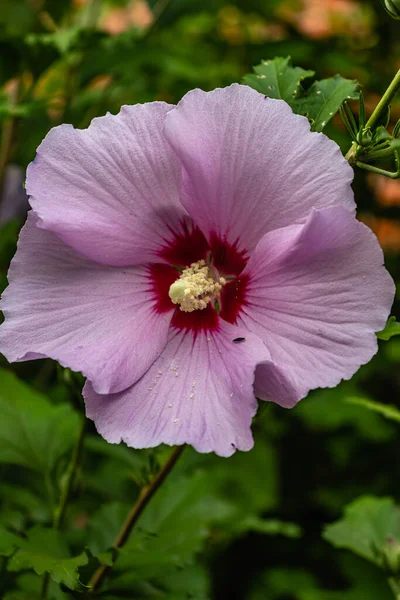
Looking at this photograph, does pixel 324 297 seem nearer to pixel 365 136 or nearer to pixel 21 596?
pixel 365 136

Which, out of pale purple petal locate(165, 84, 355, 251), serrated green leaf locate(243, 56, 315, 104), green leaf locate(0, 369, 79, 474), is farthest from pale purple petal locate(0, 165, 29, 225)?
pale purple petal locate(165, 84, 355, 251)

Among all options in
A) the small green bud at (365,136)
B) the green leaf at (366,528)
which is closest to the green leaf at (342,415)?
the green leaf at (366,528)

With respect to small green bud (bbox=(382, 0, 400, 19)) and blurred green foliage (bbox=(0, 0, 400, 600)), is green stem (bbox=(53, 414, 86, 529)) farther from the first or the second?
small green bud (bbox=(382, 0, 400, 19))

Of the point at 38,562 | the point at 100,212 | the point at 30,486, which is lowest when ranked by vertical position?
the point at 30,486

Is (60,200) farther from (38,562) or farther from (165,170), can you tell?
(38,562)

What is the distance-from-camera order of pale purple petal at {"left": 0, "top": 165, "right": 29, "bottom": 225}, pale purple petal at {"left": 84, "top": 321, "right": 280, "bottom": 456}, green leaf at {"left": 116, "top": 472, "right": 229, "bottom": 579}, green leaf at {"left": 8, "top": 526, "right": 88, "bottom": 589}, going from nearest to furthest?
1. pale purple petal at {"left": 84, "top": 321, "right": 280, "bottom": 456}
2. green leaf at {"left": 8, "top": 526, "right": 88, "bottom": 589}
3. green leaf at {"left": 116, "top": 472, "right": 229, "bottom": 579}
4. pale purple petal at {"left": 0, "top": 165, "right": 29, "bottom": 225}

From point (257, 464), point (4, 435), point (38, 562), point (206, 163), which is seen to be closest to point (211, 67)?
point (257, 464)
